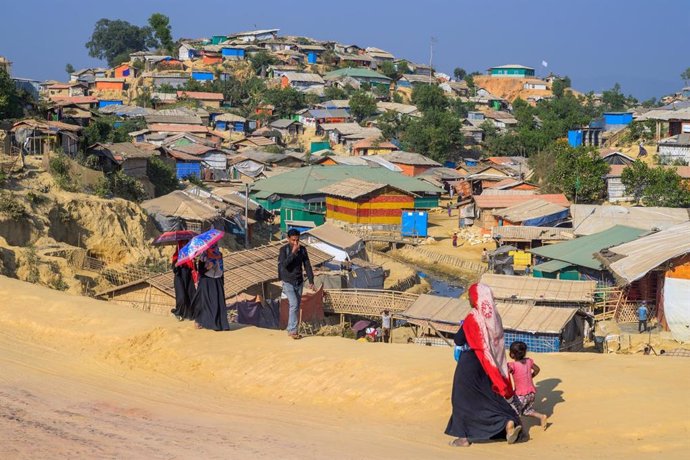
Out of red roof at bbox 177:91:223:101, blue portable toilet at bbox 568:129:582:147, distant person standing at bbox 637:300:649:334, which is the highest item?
red roof at bbox 177:91:223:101

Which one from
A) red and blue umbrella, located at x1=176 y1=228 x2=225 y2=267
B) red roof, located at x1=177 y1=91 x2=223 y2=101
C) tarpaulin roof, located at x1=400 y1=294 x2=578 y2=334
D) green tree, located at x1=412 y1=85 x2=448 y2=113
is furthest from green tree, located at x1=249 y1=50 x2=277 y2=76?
red and blue umbrella, located at x1=176 y1=228 x2=225 y2=267

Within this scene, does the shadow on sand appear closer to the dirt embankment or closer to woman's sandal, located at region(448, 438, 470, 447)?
woman's sandal, located at region(448, 438, 470, 447)

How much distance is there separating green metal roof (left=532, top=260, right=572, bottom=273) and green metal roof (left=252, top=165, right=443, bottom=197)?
44.2 feet

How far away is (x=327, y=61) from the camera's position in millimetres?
80062

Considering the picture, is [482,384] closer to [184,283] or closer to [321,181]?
[184,283]

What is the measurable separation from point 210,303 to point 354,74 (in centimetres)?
6451

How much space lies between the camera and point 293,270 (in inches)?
376

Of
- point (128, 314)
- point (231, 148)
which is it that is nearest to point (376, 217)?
point (231, 148)

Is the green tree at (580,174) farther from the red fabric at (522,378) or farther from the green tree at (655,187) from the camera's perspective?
the red fabric at (522,378)

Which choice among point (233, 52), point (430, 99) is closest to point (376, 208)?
point (430, 99)

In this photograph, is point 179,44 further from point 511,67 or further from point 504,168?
point 504,168

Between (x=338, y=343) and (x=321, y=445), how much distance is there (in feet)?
8.40

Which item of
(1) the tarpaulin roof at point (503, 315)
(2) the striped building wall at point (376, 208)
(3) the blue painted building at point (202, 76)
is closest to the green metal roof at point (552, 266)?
(1) the tarpaulin roof at point (503, 315)

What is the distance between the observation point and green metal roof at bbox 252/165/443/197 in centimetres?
3678
